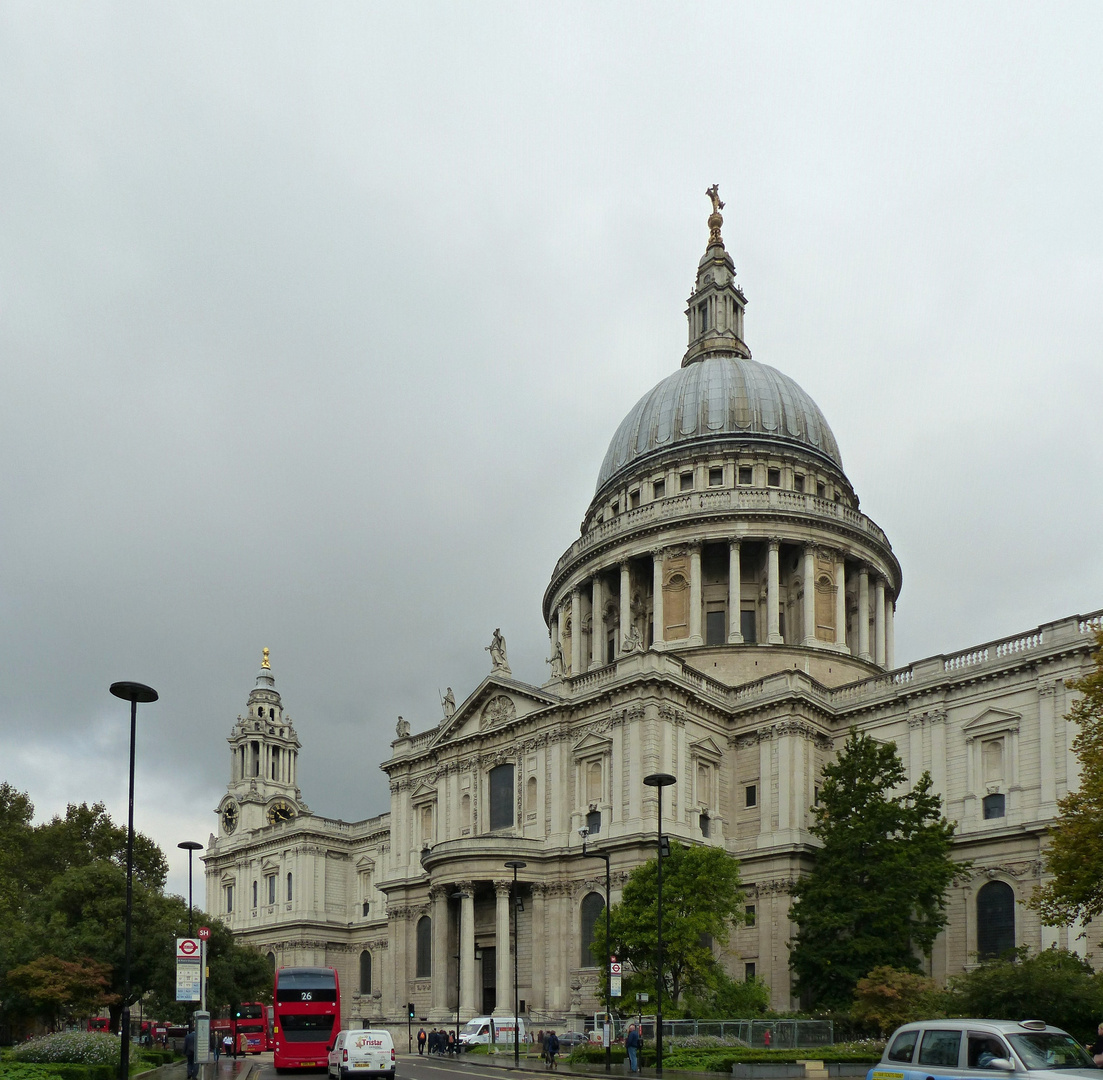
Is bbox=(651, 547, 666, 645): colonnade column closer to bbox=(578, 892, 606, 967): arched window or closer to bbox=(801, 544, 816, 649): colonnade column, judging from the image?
bbox=(801, 544, 816, 649): colonnade column

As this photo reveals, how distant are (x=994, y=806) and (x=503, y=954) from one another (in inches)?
1006

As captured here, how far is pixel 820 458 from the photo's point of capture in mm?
83438

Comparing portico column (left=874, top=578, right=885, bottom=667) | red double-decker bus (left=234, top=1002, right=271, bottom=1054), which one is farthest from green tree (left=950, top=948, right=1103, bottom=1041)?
red double-decker bus (left=234, top=1002, right=271, bottom=1054)

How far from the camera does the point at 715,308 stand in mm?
94625

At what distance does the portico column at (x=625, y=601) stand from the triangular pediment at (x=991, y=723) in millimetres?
23526

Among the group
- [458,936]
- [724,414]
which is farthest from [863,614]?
[458,936]

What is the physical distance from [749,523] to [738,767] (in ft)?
56.4

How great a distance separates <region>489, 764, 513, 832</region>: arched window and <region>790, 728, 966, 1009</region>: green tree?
1873cm

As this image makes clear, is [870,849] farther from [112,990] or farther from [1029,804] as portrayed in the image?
[112,990]

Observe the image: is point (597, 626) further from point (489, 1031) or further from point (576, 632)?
point (489, 1031)

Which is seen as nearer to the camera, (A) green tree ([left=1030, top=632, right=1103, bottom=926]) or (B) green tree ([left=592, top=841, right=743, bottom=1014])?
(A) green tree ([left=1030, top=632, right=1103, bottom=926])

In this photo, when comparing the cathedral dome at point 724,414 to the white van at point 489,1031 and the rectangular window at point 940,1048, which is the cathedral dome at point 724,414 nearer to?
the white van at point 489,1031

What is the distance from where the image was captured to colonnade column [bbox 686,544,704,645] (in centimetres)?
7300

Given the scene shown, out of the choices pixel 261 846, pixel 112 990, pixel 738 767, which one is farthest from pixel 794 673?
pixel 261 846
